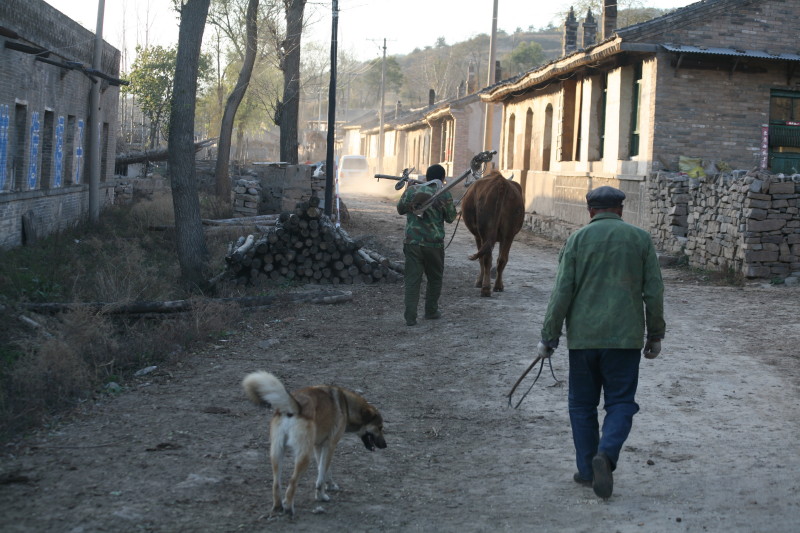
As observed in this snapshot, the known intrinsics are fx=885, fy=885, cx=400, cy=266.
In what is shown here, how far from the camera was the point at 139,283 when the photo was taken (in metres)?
11.4

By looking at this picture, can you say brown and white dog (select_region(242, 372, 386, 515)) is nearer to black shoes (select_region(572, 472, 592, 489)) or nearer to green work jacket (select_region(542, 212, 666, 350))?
black shoes (select_region(572, 472, 592, 489))

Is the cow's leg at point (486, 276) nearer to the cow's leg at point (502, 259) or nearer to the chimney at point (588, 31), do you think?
the cow's leg at point (502, 259)

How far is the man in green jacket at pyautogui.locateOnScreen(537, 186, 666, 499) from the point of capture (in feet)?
16.4

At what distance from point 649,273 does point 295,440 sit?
7.29ft

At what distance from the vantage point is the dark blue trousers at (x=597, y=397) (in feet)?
16.3

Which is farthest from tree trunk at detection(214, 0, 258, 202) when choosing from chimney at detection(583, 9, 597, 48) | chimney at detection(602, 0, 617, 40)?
chimney at detection(583, 9, 597, 48)

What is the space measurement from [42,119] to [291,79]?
8.31 metres

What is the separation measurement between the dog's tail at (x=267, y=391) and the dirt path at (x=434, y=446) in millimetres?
645

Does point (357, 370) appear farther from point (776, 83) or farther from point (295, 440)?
point (776, 83)

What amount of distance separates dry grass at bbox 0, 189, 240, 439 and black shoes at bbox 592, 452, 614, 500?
145 inches

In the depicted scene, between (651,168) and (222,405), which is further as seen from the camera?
(651,168)

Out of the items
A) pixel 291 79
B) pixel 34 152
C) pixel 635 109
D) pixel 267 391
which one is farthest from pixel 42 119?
pixel 267 391

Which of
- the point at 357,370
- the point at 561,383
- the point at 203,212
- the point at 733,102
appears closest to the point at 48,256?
the point at 203,212

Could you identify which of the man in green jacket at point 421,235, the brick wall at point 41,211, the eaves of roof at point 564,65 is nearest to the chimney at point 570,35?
the eaves of roof at point 564,65
